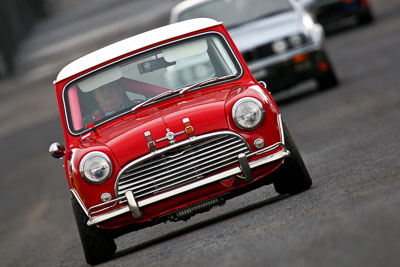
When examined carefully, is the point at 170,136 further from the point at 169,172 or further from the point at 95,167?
the point at 95,167

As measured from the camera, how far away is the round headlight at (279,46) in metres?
15.3

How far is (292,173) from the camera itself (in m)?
7.95

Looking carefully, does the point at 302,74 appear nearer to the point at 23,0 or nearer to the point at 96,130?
the point at 96,130

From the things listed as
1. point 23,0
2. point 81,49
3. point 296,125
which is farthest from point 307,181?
point 23,0

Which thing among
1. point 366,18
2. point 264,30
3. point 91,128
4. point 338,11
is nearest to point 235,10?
point 264,30

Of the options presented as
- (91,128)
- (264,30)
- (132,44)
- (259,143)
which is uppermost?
(132,44)

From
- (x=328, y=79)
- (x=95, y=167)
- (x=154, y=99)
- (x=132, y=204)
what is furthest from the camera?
(x=328, y=79)

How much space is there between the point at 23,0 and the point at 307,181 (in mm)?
77817

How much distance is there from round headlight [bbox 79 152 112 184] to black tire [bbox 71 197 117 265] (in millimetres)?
335

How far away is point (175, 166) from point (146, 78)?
123cm

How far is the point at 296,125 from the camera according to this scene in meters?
14.1

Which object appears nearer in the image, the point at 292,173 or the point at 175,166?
the point at 175,166

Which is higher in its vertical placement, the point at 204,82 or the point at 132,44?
the point at 132,44

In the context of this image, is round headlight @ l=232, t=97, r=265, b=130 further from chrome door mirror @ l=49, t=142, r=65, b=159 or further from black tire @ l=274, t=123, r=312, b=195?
chrome door mirror @ l=49, t=142, r=65, b=159
